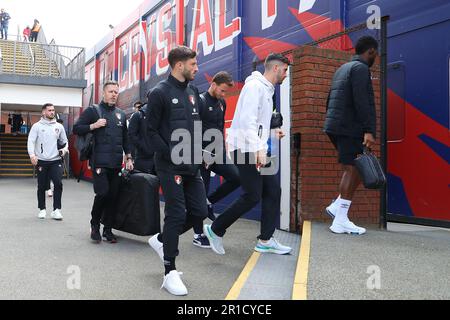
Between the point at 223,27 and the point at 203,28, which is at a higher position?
the point at 203,28

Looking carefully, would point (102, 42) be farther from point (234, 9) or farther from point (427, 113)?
point (427, 113)

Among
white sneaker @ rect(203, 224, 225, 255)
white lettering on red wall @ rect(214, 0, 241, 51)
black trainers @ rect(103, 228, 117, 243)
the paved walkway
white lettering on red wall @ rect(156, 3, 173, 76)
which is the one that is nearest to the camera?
the paved walkway

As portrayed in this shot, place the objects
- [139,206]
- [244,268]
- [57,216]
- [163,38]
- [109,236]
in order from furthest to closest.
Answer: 1. [163,38]
2. [57,216]
3. [109,236]
4. [139,206]
5. [244,268]

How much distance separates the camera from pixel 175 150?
143 inches

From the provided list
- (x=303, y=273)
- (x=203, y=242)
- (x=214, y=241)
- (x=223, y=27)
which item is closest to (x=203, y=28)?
(x=223, y=27)

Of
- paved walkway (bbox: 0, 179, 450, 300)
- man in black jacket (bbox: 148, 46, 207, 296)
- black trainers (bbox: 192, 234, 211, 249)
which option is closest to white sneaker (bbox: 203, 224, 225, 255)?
paved walkway (bbox: 0, 179, 450, 300)

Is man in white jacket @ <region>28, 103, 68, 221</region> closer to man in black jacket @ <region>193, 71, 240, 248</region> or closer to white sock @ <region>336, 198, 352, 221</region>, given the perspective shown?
man in black jacket @ <region>193, 71, 240, 248</region>

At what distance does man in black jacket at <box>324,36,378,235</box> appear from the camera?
4484 mm

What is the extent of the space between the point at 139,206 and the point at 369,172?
8.53 feet

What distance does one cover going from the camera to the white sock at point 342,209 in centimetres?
475

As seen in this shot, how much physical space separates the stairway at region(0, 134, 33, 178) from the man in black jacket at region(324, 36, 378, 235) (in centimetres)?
1947

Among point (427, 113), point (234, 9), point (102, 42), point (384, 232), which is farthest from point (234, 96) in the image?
point (102, 42)

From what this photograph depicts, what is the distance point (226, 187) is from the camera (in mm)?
5734

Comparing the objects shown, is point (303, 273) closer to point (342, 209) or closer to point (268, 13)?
point (342, 209)
